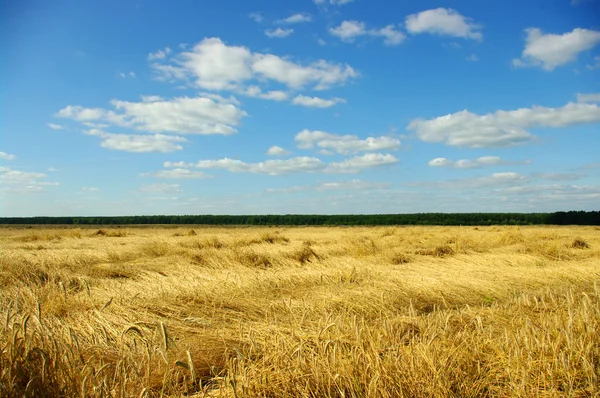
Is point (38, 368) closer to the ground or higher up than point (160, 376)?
higher up

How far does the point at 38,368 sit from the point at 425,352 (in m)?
2.96

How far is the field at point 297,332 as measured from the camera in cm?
319

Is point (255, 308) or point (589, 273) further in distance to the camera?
point (589, 273)

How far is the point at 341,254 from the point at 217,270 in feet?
17.6

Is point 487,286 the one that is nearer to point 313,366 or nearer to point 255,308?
point 255,308

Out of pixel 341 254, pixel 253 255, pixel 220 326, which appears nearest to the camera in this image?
pixel 220 326

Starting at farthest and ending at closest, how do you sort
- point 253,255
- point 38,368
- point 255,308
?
1. point 253,255
2. point 255,308
3. point 38,368

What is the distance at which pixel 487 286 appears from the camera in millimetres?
8320

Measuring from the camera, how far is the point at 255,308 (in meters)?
6.43

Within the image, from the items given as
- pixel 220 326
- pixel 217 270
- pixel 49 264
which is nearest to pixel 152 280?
pixel 217 270

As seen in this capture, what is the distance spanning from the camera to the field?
10.5ft

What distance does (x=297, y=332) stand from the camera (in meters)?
4.44

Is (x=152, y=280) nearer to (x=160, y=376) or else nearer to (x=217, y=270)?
(x=217, y=270)

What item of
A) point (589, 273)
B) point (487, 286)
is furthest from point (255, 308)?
point (589, 273)
